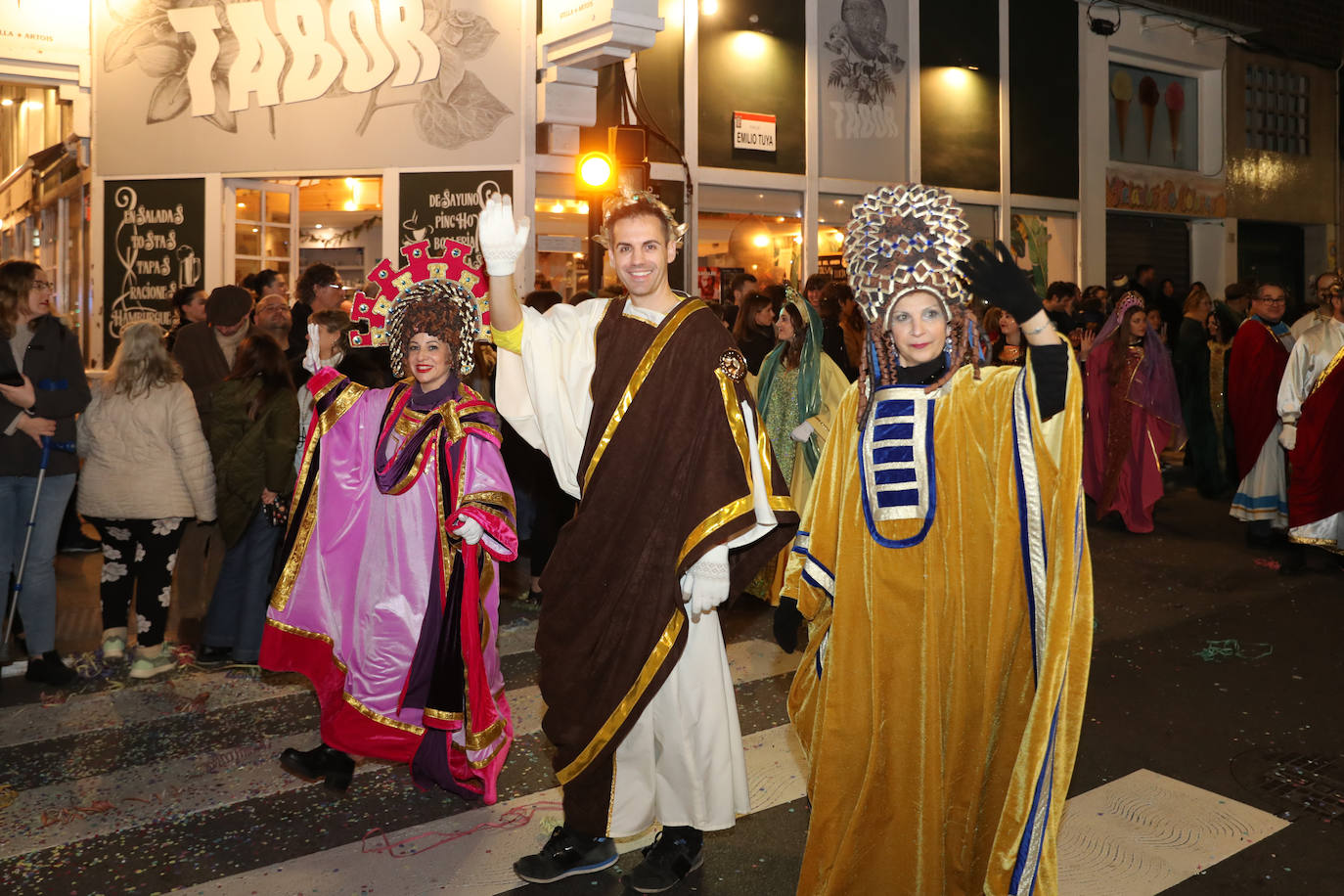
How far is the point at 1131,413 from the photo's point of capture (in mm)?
10445

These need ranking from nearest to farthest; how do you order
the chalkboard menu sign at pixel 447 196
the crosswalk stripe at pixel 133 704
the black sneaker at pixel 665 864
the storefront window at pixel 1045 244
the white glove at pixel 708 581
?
the white glove at pixel 708 581
the black sneaker at pixel 665 864
the crosswalk stripe at pixel 133 704
the chalkboard menu sign at pixel 447 196
the storefront window at pixel 1045 244

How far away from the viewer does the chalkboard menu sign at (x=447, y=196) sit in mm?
12547

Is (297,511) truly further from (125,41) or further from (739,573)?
(125,41)

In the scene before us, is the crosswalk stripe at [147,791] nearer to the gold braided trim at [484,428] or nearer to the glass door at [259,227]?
the gold braided trim at [484,428]

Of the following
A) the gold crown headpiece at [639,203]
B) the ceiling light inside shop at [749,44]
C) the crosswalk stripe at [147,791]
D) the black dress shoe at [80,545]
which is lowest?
the crosswalk stripe at [147,791]

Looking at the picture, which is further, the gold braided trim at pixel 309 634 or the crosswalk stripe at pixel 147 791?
the gold braided trim at pixel 309 634

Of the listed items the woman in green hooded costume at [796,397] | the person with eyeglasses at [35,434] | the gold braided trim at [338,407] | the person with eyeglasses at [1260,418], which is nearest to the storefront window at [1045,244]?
the person with eyeglasses at [1260,418]

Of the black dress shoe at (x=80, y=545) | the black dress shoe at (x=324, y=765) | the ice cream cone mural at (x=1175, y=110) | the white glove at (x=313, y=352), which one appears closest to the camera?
the black dress shoe at (x=324, y=765)

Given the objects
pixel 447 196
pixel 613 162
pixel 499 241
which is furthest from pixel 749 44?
pixel 499 241

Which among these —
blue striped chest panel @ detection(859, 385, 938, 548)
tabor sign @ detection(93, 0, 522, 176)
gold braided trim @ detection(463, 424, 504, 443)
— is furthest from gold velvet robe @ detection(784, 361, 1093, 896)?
tabor sign @ detection(93, 0, 522, 176)

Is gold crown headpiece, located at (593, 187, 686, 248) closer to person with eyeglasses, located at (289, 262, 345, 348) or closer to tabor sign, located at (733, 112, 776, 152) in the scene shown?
person with eyeglasses, located at (289, 262, 345, 348)

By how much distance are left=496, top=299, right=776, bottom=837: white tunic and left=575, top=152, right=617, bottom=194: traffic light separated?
6519 mm

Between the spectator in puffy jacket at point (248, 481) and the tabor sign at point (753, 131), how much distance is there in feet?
32.0

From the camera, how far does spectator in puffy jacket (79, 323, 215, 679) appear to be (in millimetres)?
6164
